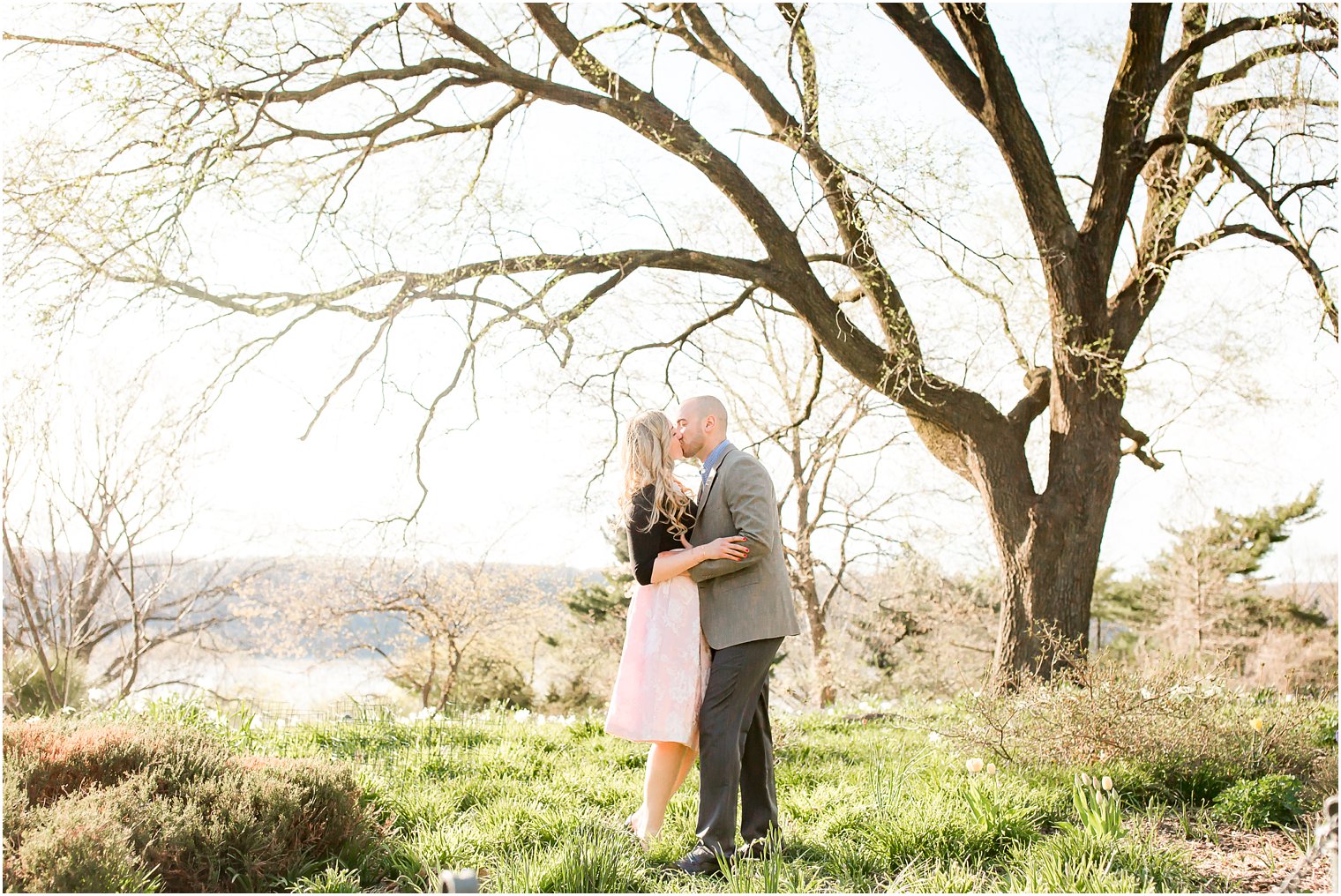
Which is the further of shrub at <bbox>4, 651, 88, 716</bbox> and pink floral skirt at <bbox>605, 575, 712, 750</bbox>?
shrub at <bbox>4, 651, 88, 716</bbox>

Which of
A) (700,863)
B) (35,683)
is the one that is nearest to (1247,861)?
(700,863)

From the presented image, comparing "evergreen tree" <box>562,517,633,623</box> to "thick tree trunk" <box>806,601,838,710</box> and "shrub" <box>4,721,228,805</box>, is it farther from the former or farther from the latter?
"shrub" <box>4,721,228,805</box>

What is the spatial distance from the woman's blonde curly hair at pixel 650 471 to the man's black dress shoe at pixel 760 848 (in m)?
1.22

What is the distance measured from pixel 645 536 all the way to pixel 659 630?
395mm

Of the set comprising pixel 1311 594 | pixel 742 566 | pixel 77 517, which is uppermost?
pixel 77 517

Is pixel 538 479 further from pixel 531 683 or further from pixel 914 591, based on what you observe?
pixel 914 591

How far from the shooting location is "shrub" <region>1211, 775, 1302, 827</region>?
13.3 feet

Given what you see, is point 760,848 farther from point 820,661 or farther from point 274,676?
point 274,676

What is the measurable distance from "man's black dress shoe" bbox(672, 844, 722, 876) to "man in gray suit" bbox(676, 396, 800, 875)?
0.11 ft

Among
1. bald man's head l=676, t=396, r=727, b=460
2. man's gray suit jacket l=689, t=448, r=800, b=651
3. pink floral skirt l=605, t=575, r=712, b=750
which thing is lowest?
pink floral skirt l=605, t=575, r=712, b=750

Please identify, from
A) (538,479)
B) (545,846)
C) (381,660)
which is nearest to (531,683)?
(381,660)

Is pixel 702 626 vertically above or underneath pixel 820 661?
above

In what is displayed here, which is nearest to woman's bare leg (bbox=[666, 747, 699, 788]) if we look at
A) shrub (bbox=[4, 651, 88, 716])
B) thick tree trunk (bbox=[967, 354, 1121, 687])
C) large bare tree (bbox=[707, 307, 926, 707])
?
thick tree trunk (bbox=[967, 354, 1121, 687])

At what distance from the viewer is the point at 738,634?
3.78 meters
